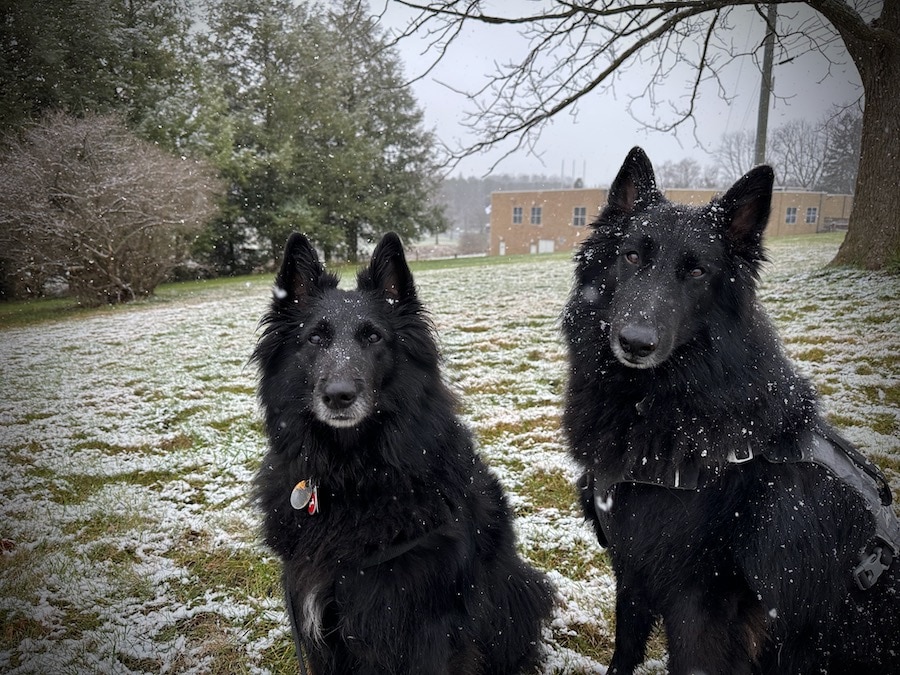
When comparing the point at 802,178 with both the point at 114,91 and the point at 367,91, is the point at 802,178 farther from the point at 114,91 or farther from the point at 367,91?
the point at 367,91

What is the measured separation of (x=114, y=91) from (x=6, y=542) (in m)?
3.66

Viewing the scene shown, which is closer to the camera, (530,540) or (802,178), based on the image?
(530,540)

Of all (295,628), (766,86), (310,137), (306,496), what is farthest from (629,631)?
(310,137)

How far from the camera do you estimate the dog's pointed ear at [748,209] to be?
200 cm

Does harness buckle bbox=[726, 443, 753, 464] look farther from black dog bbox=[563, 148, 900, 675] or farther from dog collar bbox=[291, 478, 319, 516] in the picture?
dog collar bbox=[291, 478, 319, 516]

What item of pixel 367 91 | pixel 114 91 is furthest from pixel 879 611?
pixel 367 91

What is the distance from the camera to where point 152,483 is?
4.34m

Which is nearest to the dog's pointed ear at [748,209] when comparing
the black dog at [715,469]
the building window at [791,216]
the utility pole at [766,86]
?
the black dog at [715,469]

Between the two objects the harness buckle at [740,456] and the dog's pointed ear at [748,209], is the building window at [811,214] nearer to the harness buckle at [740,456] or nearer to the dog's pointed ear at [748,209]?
the dog's pointed ear at [748,209]

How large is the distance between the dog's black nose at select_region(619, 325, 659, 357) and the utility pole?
21.7 feet

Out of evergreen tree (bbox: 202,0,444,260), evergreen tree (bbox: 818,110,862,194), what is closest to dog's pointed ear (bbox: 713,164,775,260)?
evergreen tree (bbox: 818,110,862,194)

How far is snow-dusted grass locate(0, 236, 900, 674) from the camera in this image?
2639 mm

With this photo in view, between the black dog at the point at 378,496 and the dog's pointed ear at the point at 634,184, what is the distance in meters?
1.17

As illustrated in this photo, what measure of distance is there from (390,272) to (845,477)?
85.2 inches
